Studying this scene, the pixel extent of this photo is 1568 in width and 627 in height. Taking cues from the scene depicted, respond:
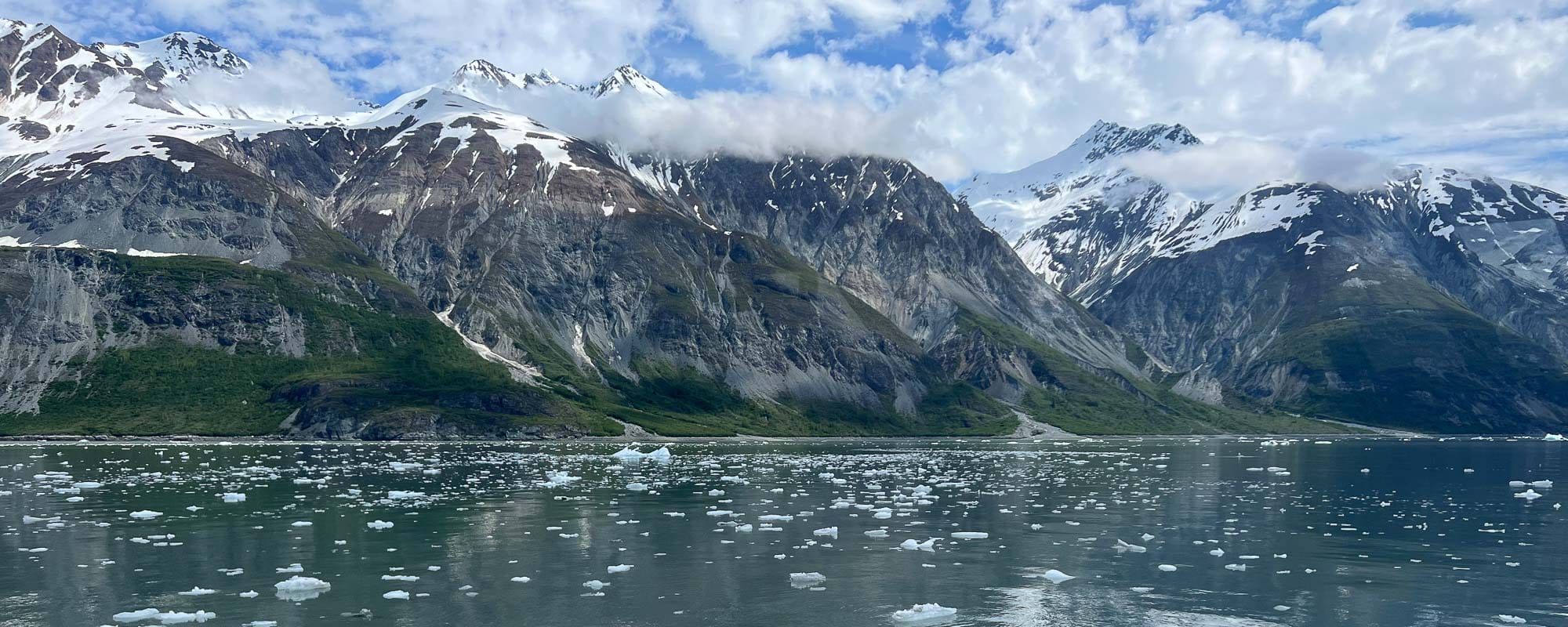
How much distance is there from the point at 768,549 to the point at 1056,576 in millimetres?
15334

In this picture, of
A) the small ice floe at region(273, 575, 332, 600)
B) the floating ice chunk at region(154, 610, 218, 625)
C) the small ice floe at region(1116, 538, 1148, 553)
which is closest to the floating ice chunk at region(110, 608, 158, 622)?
the floating ice chunk at region(154, 610, 218, 625)

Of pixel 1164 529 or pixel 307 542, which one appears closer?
pixel 307 542

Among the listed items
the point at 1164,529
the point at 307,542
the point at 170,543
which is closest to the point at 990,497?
the point at 1164,529

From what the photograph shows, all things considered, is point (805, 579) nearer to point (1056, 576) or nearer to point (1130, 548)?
point (1056, 576)

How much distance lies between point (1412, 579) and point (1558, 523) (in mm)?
30724

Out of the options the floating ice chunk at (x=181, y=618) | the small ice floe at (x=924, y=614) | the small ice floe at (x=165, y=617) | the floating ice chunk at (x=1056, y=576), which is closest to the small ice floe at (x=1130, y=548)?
the floating ice chunk at (x=1056, y=576)

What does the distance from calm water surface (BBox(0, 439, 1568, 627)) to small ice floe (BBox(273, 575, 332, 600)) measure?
444mm

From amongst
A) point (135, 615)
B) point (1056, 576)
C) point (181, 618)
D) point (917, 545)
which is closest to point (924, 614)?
point (1056, 576)

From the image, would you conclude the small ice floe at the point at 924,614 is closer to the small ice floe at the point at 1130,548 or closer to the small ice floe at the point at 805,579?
the small ice floe at the point at 805,579

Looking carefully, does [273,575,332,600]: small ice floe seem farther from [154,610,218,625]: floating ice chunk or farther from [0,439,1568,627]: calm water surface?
[154,610,218,625]: floating ice chunk

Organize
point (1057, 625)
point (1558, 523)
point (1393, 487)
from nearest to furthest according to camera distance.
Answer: point (1057, 625) < point (1558, 523) < point (1393, 487)

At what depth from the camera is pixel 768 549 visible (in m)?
61.0

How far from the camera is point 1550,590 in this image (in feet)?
166

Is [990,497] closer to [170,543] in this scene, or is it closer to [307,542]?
[307,542]
